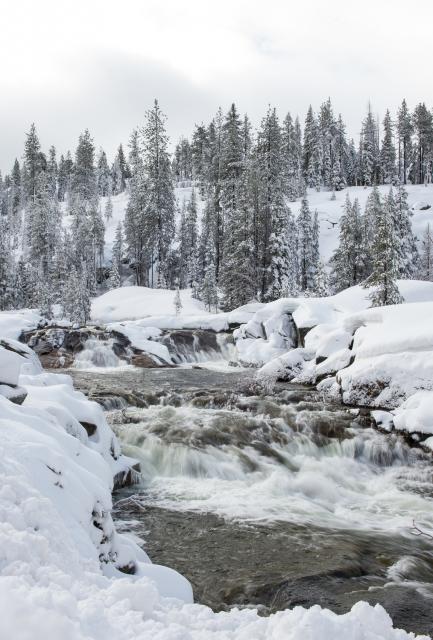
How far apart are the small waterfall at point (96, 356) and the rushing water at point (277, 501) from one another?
9.29 metres

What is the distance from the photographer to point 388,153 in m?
80.7

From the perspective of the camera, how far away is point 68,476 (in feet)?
16.3

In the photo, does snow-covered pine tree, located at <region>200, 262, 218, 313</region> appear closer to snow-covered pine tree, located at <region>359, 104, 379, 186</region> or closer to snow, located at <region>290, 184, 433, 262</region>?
snow, located at <region>290, 184, 433, 262</region>

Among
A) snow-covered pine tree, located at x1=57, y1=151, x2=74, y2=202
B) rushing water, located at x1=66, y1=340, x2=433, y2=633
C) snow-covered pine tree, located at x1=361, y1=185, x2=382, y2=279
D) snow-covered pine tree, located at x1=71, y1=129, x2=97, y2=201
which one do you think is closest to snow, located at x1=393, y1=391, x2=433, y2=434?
rushing water, located at x1=66, y1=340, x2=433, y2=633

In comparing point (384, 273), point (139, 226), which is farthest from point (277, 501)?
point (139, 226)

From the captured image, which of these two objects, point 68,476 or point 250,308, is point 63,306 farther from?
point 68,476

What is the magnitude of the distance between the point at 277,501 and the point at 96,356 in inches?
679

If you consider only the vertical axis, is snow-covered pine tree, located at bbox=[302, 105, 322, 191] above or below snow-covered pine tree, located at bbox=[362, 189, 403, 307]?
above

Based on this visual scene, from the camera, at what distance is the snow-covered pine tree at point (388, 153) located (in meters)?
80.2

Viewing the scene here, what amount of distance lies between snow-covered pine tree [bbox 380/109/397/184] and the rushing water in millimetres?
75975

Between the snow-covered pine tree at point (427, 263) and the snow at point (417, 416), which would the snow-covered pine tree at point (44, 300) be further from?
the snow-covered pine tree at point (427, 263)

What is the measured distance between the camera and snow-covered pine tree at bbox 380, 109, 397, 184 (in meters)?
80.2

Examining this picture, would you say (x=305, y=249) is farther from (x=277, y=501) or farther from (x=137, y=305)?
(x=277, y=501)

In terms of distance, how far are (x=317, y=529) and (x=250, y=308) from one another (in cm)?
2289
